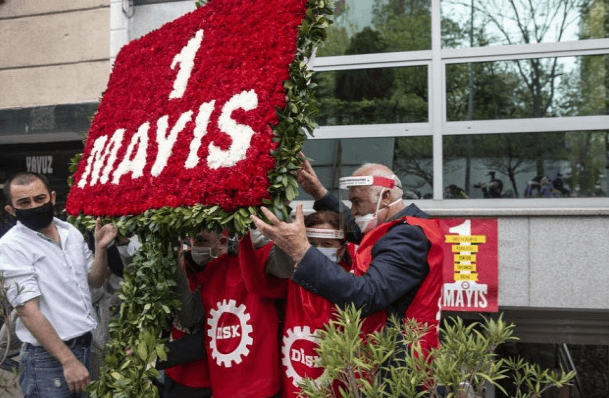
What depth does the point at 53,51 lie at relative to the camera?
22.2 ft

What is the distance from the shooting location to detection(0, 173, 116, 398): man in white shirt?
9.95ft

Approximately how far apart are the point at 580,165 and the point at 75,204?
441 centimetres

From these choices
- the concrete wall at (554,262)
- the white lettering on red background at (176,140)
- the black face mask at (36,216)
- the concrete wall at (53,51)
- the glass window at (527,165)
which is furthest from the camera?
the concrete wall at (53,51)

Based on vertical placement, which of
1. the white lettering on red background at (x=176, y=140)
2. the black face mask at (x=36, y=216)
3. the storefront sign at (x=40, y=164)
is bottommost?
the black face mask at (x=36, y=216)

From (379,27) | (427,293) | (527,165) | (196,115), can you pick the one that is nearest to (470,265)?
(527,165)

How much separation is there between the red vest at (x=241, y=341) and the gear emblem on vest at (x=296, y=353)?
0.10 meters

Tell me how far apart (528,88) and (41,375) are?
4691mm

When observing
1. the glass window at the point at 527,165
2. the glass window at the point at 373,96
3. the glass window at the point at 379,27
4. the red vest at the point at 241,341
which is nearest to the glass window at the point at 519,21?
the glass window at the point at 379,27

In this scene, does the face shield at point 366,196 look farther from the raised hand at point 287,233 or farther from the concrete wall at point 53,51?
the concrete wall at point 53,51

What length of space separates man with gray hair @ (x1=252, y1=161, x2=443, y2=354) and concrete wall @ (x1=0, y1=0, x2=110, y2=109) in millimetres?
4776

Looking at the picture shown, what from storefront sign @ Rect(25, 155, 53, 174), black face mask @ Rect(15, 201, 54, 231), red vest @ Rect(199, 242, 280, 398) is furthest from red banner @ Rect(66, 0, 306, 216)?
storefront sign @ Rect(25, 155, 53, 174)

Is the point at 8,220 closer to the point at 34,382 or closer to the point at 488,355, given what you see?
the point at 34,382

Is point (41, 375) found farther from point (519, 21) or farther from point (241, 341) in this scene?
point (519, 21)

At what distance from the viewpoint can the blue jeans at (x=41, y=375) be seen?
312 cm
